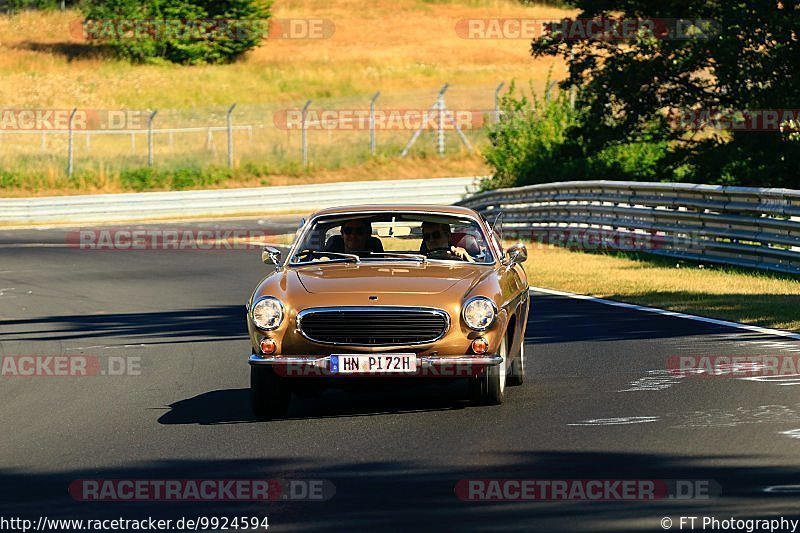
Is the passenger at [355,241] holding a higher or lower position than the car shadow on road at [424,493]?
higher

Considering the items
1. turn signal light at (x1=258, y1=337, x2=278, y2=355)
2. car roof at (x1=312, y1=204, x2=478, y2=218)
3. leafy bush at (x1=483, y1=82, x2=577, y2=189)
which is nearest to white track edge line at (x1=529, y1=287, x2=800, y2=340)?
car roof at (x1=312, y1=204, x2=478, y2=218)

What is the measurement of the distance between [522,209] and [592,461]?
24.1 meters

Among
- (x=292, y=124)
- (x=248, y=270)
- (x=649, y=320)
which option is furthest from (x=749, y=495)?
(x=292, y=124)

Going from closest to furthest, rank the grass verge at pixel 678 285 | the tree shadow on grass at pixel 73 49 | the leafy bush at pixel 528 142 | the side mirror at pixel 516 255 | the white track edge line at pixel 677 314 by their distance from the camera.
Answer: the side mirror at pixel 516 255, the white track edge line at pixel 677 314, the grass verge at pixel 678 285, the leafy bush at pixel 528 142, the tree shadow on grass at pixel 73 49

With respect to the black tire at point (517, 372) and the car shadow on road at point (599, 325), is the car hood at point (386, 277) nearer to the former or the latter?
the black tire at point (517, 372)

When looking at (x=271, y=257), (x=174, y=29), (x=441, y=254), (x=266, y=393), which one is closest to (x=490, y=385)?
(x=441, y=254)

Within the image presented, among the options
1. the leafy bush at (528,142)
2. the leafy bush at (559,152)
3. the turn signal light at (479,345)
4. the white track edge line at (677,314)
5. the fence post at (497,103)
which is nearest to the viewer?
the turn signal light at (479,345)

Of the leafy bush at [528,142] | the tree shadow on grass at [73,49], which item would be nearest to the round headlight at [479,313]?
the leafy bush at [528,142]

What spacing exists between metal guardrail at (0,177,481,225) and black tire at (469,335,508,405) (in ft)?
114

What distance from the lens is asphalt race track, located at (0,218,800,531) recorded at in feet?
23.9

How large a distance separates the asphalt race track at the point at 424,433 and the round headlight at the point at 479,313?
0.62 meters

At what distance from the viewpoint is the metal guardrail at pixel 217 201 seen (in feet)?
145

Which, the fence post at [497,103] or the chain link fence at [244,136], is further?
the chain link fence at [244,136]

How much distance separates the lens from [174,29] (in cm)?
7962
